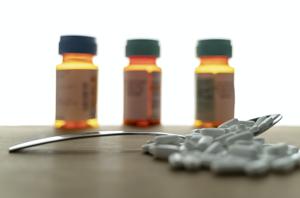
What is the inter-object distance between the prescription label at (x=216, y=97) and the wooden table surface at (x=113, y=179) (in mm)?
315

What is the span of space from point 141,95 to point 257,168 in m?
0.48

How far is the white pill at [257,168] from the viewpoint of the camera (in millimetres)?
308

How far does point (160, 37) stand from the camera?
1005 mm

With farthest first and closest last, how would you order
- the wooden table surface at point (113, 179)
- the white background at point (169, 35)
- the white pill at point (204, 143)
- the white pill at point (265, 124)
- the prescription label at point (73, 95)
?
the white background at point (169, 35)
the prescription label at point (73, 95)
the white pill at point (265, 124)
the white pill at point (204, 143)
the wooden table surface at point (113, 179)

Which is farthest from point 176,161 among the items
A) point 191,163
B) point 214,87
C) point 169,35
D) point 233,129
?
point 169,35

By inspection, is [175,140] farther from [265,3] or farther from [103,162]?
[265,3]

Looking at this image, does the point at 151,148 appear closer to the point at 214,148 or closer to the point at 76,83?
the point at 214,148

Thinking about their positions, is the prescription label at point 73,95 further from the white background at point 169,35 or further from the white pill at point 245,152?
the white pill at point 245,152

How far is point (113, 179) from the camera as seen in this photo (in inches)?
12.1

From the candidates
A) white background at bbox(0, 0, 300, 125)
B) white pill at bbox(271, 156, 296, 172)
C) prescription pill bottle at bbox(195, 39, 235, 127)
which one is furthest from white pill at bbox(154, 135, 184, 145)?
white background at bbox(0, 0, 300, 125)

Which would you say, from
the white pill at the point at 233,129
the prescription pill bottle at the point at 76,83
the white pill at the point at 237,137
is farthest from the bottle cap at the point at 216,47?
the white pill at the point at 237,137

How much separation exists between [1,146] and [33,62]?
0.54m

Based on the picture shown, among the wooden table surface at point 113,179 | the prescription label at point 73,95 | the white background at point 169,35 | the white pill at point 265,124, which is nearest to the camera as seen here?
the wooden table surface at point 113,179

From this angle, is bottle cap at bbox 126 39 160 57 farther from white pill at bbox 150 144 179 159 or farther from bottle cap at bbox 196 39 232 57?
white pill at bbox 150 144 179 159
